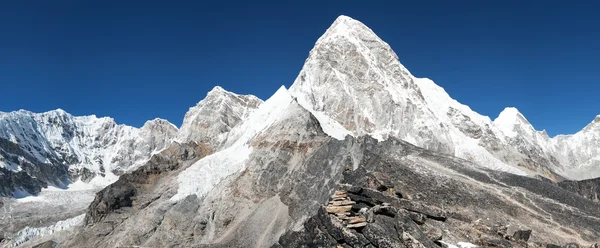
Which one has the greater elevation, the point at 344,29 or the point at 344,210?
the point at 344,29

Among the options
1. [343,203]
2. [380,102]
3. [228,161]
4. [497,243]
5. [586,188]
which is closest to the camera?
[343,203]

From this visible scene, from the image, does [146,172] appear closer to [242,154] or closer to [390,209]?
[242,154]

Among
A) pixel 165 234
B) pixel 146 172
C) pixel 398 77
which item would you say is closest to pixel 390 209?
pixel 165 234

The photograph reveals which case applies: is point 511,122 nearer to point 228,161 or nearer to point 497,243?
point 228,161

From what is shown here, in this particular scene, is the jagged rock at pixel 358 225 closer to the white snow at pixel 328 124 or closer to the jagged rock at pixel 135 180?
the jagged rock at pixel 135 180

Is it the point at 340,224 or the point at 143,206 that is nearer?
the point at 340,224

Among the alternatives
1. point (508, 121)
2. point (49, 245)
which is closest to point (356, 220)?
point (49, 245)
